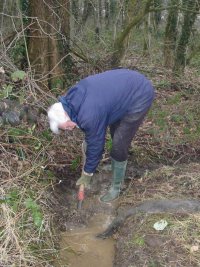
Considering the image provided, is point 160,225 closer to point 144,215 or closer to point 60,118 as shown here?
point 144,215

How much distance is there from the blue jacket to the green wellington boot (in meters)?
0.74

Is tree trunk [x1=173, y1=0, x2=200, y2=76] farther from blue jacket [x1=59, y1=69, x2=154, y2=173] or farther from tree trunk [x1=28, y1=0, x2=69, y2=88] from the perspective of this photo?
blue jacket [x1=59, y1=69, x2=154, y2=173]

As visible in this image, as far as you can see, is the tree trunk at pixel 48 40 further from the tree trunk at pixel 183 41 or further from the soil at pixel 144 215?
the tree trunk at pixel 183 41

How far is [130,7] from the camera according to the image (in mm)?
7820

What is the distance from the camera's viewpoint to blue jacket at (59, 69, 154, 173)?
3994 mm

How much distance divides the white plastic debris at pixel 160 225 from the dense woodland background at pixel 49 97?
1.10 metres

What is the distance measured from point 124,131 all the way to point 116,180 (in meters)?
0.80

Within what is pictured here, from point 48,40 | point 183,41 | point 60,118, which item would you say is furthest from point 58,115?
point 183,41

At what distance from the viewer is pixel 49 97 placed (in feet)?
20.1

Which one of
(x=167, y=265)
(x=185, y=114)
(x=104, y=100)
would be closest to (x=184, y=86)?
(x=185, y=114)

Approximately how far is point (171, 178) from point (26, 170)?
1.91m

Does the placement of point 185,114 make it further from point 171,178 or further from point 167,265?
point 167,265

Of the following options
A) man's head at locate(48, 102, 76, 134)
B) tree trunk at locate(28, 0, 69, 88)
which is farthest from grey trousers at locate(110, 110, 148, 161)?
tree trunk at locate(28, 0, 69, 88)

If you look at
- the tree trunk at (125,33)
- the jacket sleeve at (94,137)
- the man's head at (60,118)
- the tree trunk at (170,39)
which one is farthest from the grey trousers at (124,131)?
the tree trunk at (170,39)
